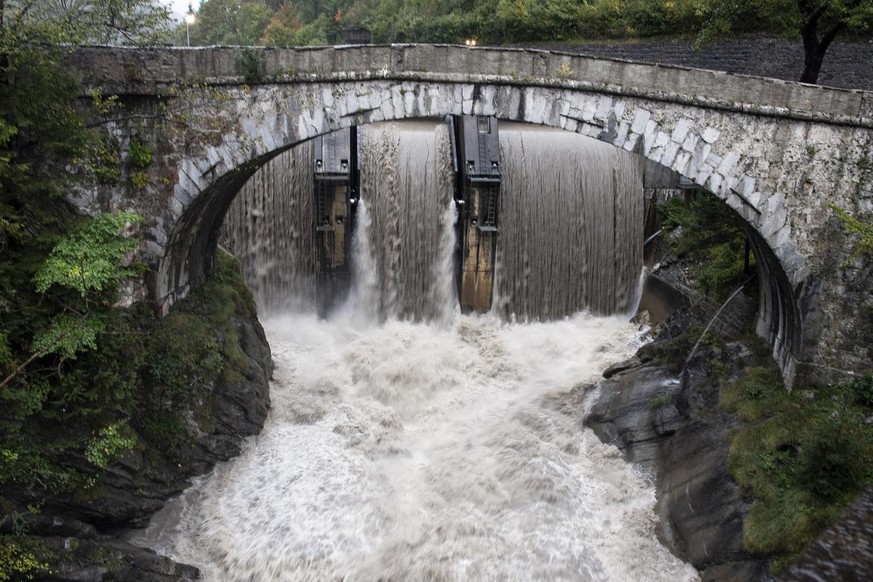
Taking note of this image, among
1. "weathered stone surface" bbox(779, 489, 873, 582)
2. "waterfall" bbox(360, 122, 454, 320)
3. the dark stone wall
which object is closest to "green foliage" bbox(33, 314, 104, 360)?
"waterfall" bbox(360, 122, 454, 320)

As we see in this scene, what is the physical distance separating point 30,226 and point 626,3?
873 inches

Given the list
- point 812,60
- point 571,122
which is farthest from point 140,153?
point 812,60

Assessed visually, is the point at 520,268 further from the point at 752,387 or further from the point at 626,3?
the point at 626,3

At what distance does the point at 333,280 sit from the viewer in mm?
18172

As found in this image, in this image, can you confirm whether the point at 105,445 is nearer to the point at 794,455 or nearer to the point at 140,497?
the point at 140,497

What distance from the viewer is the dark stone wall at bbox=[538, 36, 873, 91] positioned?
2027 centimetres

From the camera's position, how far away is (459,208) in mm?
18312

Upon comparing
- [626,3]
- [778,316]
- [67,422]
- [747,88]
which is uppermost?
[626,3]

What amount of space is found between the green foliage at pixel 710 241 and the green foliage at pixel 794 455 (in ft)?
10.6

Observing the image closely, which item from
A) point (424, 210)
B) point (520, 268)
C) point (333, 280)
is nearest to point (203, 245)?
point (333, 280)

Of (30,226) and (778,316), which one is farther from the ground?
(30,226)

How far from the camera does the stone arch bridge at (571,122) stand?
10.8 meters

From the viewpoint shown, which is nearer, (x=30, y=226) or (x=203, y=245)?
(x=30, y=226)

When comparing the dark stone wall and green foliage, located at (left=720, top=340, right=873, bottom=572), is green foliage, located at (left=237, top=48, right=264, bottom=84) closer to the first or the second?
green foliage, located at (left=720, top=340, right=873, bottom=572)
